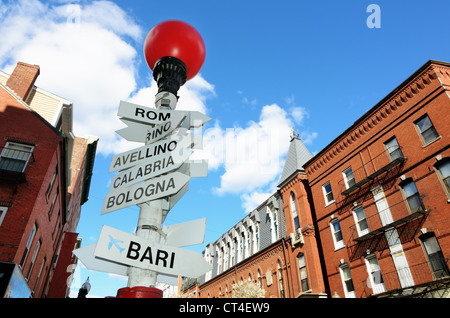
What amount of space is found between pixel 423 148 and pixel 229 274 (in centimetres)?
2730

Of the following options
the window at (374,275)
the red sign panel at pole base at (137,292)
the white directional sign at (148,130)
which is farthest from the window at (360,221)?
the red sign panel at pole base at (137,292)

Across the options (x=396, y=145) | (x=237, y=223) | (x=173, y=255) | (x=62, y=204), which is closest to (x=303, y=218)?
(x=396, y=145)

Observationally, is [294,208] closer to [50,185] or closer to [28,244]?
[50,185]

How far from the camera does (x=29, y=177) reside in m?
14.7

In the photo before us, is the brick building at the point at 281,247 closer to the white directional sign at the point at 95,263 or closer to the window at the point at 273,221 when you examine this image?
the window at the point at 273,221

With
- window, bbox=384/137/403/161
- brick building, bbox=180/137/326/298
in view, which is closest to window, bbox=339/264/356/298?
brick building, bbox=180/137/326/298

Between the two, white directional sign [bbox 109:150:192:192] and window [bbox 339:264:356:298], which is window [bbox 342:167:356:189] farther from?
white directional sign [bbox 109:150:192:192]

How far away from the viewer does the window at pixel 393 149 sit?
17.9 m

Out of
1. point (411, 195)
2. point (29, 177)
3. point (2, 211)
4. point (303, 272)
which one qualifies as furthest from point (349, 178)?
point (2, 211)

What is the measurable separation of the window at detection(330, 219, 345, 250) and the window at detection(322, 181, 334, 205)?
5.83 ft

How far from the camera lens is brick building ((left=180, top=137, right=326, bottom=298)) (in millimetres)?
23375

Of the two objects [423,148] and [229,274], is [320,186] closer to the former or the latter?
[423,148]

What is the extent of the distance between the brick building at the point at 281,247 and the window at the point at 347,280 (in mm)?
2058

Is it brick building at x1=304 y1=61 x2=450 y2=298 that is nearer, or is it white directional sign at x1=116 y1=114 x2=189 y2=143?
white directional sign at x1=116 y1=114 x2=189 y2=143
